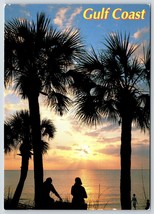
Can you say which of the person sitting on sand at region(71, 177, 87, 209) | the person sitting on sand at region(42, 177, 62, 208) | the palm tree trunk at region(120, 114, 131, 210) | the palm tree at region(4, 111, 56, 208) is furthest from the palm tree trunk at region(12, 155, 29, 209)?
the palm tree trunk at region(120, 114, 131, 210)

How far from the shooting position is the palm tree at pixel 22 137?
5.98 metres

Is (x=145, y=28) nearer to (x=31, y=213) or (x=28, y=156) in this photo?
(x=28, y=156)

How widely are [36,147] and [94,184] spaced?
2.04 feet

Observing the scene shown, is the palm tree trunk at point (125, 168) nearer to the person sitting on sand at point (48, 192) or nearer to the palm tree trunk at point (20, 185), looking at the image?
the person sitting on sand at point (48, 192)

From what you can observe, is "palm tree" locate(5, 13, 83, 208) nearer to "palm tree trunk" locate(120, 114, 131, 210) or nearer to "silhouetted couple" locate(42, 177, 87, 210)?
"silhouetted couple" locate(42, 177, 87, 210)

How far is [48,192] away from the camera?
6.03 metres

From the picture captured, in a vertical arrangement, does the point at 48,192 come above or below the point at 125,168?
below

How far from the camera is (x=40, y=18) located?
6008 millimetres

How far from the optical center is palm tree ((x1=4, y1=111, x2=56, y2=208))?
598 cm

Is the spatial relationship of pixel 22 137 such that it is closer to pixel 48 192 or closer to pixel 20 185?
pixel 20 185

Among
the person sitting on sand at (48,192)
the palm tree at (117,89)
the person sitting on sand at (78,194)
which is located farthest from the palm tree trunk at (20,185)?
the palm tree at (117,89)

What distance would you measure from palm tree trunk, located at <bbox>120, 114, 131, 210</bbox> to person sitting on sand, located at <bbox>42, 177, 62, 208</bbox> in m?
0.57

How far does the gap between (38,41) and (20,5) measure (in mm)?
368

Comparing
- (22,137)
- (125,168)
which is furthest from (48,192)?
(125,168)
